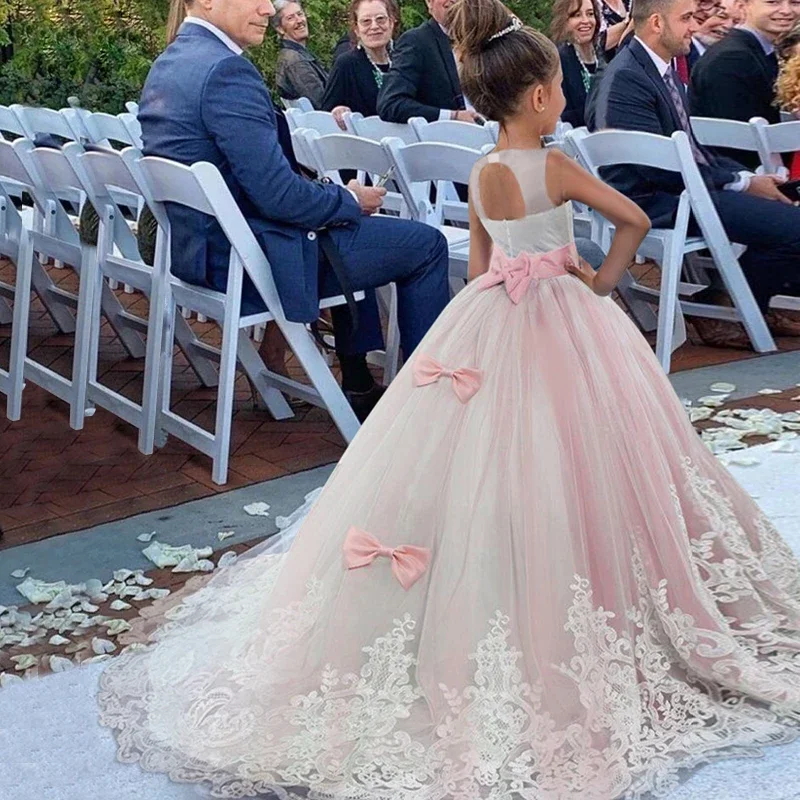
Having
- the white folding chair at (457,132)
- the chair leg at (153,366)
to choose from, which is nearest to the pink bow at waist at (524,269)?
the chair leg at (153,366)

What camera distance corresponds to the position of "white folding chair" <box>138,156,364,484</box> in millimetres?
4027

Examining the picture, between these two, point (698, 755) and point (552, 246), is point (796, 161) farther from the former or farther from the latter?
point (698, 755)

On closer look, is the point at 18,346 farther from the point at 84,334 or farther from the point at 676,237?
the point at 676,237

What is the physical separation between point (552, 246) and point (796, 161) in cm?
306

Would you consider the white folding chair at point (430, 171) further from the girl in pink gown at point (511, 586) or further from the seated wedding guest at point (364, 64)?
the seated wedding guest at point (364, 64)

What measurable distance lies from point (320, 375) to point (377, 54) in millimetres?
3463

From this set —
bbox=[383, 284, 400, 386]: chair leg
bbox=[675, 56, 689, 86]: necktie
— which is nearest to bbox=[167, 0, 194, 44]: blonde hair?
bbox=[383, 284, 400, 386]: chair leg

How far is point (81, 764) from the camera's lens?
2.64 m

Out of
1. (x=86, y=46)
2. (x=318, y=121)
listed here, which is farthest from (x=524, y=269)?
(x=86, y=46)

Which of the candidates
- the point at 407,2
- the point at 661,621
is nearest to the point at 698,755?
the point at 661,621

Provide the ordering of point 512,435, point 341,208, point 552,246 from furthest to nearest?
point 341,208
point 552,246
point 512,435

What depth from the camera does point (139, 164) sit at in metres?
4.18

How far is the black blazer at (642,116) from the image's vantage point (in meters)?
5.09

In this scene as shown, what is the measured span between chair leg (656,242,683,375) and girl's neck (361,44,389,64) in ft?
9.26
